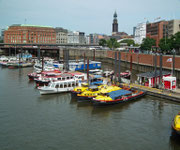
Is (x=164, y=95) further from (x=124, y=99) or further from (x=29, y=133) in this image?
(x=29, y=133)

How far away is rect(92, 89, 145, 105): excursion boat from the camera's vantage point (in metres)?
39.7

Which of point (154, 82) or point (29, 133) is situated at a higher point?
point (154, 82)

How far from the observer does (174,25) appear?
126 metres

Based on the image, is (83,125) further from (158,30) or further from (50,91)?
(158,30)

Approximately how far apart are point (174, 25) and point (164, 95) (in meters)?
92.3

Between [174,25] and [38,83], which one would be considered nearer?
[38,83]

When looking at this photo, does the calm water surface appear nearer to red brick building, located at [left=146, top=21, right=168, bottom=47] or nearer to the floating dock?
the floating dock

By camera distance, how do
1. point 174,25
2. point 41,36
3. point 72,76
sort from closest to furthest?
point 72,76 < point 174,25 < point 41,36

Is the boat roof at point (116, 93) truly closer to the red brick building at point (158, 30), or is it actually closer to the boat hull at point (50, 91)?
the boat hull at point (50, 91)

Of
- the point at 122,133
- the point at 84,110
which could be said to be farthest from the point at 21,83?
the point at 122,133

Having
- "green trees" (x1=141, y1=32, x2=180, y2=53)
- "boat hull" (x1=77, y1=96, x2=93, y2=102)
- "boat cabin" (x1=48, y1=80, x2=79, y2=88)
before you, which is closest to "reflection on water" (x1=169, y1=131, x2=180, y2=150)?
"boat hull" (x1=77, y1=96, x2=93, y2=102)

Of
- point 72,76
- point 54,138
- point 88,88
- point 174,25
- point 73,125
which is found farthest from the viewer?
point 174,25

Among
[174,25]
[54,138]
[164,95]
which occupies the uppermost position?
[174,25]

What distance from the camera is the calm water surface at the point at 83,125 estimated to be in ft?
89.6
